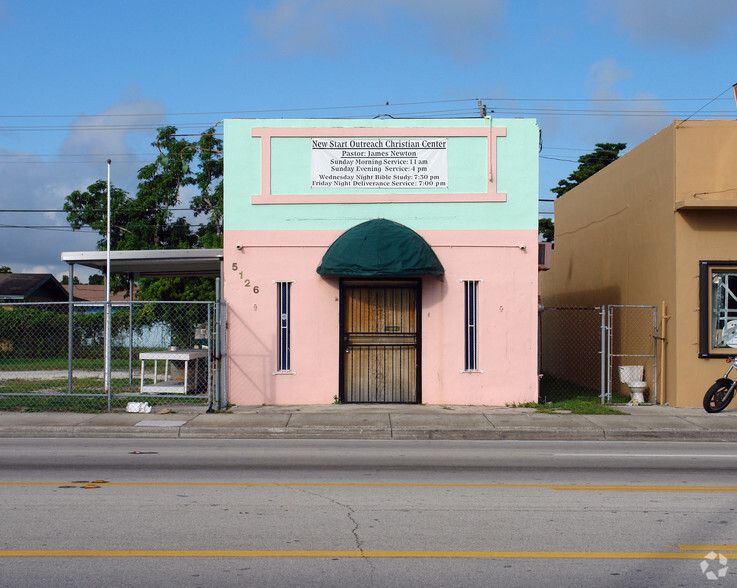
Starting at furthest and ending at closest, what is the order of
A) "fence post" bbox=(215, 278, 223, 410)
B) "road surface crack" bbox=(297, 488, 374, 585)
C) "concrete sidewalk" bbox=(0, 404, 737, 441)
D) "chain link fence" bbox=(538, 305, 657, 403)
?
1. "chain link fence" bbox=(538, 305, 657, 403)
2. "fence post" bbox=(215, 278, 223, 410)
3. "concrete sidewalk" bbox=(0, 404, 737, 441)
4. "road surface crack" bbox=(297, 488, 374, 585)

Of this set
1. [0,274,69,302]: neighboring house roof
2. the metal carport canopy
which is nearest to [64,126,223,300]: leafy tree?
[0,274,69,302]: neighboring house roof

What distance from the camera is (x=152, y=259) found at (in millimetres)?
16234

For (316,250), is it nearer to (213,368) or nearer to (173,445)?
(213,368)

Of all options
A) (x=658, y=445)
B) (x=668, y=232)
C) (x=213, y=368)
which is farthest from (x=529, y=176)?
(x=213, y=368)

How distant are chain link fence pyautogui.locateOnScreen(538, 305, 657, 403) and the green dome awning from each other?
13.5ft

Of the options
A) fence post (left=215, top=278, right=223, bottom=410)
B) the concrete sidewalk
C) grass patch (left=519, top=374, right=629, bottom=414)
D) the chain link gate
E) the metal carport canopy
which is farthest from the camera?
the chain link gate

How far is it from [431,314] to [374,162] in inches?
133

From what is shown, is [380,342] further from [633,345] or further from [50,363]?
[50,363]

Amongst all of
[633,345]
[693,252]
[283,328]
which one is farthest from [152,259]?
[693,252]

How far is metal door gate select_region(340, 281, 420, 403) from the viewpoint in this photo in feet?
51.5

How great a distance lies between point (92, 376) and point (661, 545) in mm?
18339

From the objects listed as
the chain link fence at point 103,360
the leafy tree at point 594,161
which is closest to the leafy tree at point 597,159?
the leafy tree at point 594,161

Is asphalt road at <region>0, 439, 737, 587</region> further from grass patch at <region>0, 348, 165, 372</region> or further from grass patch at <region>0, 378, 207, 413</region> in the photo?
grass patch at <region>0, 348, 165, 372</region>

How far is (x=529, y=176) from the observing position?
15688 millimetres
